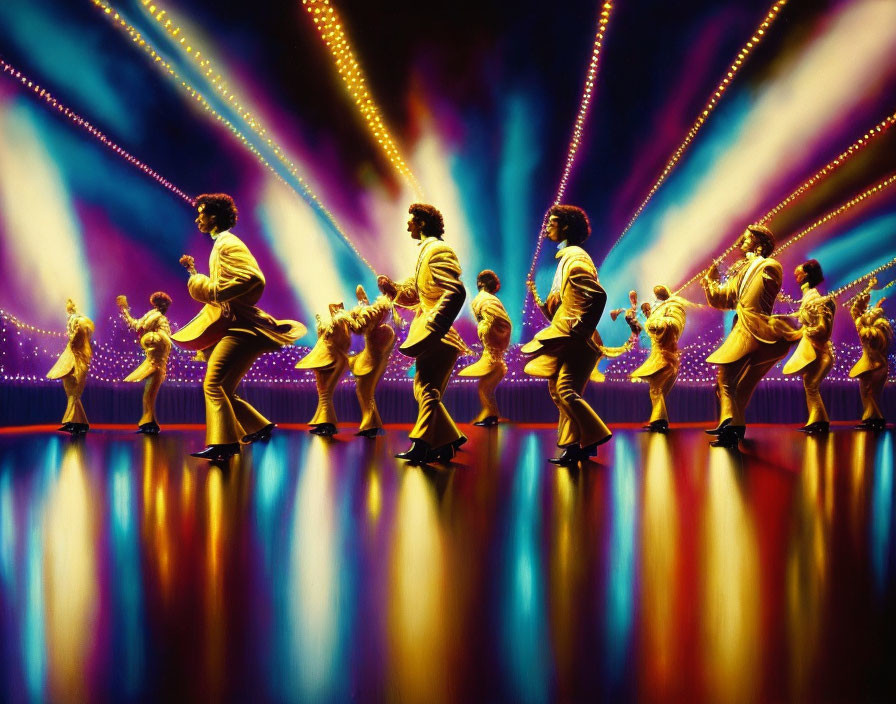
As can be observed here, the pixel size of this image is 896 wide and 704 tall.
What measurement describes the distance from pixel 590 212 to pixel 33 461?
8.37 meters

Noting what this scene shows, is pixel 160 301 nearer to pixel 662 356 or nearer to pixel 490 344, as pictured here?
pixel 490 344

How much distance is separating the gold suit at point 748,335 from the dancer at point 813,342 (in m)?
2.05

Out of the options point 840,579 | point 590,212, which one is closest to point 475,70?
point 590,212

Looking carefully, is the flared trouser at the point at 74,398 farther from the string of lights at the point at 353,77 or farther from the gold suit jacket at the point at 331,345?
the string of lights at the point at 353,77

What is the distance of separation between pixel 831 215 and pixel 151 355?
9.63 m

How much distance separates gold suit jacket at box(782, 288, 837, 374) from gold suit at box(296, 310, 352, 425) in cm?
489

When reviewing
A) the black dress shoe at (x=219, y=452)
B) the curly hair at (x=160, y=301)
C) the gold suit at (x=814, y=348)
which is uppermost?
the curly hair at (x=160, y=301)

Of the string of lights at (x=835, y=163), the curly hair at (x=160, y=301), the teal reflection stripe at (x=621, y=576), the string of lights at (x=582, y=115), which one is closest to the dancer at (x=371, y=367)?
the string of lights at (x=582, y=115)

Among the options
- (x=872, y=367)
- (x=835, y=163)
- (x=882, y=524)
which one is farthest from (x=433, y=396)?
(x=835, y=163)

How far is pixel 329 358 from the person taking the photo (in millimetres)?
8586

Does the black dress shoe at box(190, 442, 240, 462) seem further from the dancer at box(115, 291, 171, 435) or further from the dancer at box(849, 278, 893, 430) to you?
the dancer at box(849, 278, 893, 430)

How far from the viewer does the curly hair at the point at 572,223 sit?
5.58 meters

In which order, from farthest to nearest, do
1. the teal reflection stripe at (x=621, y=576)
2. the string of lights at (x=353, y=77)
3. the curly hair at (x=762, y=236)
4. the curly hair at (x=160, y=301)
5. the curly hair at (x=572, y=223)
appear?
1. the string of lights at (x=353, y=77)
2. the curly hair at (x=160, y=301)
3. the curly hair at (x=762, y=236)
4. the curly hair at (x=572, y=223)
5. the teal reflection stripe at (x=621, y=576)

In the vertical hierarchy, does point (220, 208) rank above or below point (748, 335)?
above
